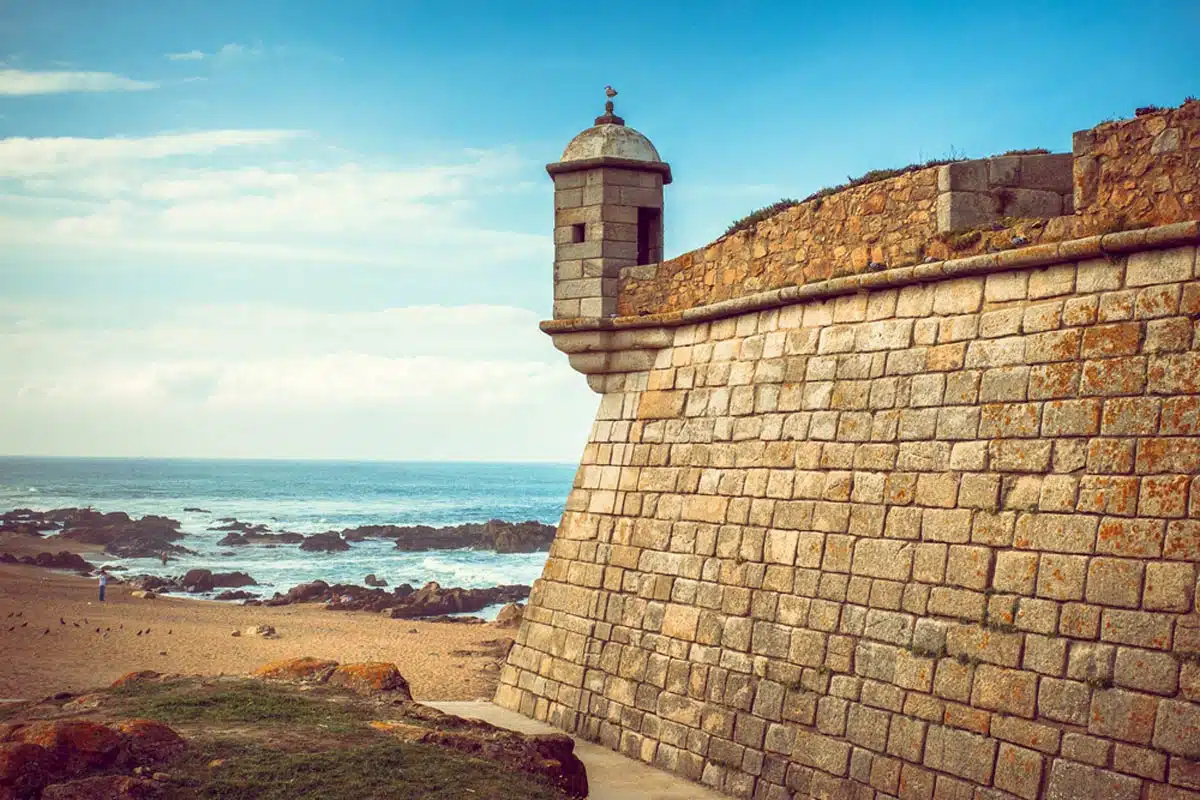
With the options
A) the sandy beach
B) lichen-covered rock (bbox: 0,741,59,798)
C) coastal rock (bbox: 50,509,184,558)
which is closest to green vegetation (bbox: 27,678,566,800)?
lichen-covered rock (bbox: 0,741,59,798)

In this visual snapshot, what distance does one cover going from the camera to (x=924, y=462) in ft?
26.2

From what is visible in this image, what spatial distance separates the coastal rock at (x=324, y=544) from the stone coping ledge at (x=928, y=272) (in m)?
43.5

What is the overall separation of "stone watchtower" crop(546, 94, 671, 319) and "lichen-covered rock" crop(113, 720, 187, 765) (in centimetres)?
637

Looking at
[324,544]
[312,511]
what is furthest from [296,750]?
[312,511]

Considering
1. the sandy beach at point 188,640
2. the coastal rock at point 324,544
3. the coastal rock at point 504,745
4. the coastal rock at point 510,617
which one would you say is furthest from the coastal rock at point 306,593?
the coastal rock at point 504,745

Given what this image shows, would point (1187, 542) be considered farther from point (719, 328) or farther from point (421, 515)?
point (421, 515)

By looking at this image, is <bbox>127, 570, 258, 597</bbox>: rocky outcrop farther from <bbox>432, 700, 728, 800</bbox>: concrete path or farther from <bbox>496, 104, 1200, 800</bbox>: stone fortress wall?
<bbox>432, 700, 728, 800</bbox>: concrete path

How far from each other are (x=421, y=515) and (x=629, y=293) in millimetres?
72254

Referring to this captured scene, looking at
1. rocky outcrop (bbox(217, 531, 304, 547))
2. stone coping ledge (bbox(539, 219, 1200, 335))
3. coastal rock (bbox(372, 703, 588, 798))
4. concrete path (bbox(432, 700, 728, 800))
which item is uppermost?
stone coping ledge (bbox(539, 219, 1200, 335))

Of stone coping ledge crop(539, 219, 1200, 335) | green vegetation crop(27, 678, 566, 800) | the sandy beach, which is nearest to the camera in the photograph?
stone coping ledge crop(539, 219, 1200, 335)

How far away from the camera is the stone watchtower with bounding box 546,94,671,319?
12172 millimetres

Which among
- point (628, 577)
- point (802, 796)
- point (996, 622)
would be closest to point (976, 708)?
point (996, 622)

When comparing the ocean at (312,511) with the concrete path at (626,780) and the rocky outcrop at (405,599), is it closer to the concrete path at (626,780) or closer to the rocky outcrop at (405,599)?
the rocky outcrop at (405,599)

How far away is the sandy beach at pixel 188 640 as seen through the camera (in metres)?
19.1
